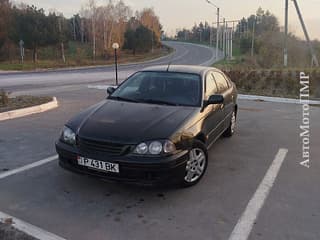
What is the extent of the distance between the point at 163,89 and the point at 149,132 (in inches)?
51.4

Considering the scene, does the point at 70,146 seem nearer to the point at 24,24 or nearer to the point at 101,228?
the point at 101,228

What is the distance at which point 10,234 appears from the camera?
3.02m

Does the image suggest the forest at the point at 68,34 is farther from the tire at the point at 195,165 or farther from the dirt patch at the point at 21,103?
the tire at the point at 195,165

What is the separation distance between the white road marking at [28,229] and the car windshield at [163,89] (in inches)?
85.5

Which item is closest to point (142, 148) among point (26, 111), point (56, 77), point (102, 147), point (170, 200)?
point (102, 147)

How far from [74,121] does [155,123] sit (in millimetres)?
1049

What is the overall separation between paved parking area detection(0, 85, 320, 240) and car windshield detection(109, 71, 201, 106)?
3.60 ft

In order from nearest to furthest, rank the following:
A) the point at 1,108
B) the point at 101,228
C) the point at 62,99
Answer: the point at 101,228 → the point at 1,108 → the point at 62,99

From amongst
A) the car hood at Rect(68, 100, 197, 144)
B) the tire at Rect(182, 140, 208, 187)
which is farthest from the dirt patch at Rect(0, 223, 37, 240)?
the tire at Rect(182, 140, 208, 187)

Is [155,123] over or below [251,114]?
over

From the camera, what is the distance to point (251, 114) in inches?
351

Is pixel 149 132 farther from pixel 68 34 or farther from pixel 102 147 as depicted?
pixel 68 34

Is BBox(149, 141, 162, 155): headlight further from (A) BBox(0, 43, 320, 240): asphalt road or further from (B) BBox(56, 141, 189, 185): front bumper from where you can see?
(A) BBox(0, 43, 320, 240): asphalt road

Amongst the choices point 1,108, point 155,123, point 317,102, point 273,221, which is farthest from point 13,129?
point 317,102
